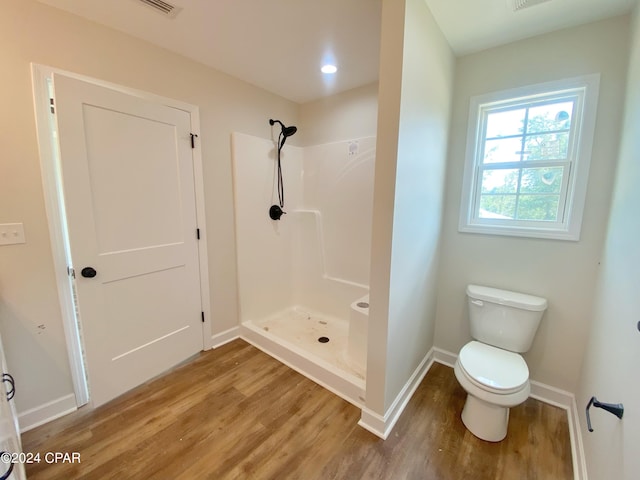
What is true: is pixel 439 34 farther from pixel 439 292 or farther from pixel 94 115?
pixel 94 115

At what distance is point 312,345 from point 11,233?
215 centimetres

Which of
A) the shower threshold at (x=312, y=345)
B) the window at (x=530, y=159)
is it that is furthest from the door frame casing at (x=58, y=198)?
the window at (x=530, y=159)

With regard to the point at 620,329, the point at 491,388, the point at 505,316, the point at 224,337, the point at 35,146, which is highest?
the point at 35,146

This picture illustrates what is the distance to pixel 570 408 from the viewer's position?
1.75 metres

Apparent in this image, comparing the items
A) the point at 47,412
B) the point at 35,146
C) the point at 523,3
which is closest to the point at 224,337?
→ the point at 47,412

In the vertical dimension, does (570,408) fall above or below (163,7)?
below

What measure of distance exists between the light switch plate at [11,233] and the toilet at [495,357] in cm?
265

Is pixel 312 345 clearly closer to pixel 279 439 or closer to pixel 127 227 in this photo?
pixel 279 439

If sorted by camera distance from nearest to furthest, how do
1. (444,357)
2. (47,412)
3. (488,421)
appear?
(488,421), (47,412), (444,357)

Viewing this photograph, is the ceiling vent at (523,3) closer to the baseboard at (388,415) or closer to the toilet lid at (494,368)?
the toilet lid at (494,368)

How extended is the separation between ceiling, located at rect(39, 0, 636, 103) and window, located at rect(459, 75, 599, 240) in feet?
1.19

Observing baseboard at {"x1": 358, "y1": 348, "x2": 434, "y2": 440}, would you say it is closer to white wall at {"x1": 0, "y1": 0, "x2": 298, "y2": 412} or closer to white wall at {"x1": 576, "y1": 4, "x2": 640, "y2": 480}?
white wall at {"x1": 576, "y1": 4, "x2": 640, "y2": 480}

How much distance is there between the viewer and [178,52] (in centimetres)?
196

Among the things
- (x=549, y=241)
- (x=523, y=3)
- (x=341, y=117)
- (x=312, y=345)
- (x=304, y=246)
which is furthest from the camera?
(x=304, y=246)
